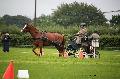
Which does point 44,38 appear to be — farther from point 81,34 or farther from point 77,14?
point 77,14

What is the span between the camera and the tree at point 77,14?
9775 centimetres

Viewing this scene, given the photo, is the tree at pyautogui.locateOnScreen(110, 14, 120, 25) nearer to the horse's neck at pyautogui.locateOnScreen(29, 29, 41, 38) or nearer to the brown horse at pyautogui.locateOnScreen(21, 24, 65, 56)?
the brown horse at pyautogui.locateOnScreen(21, 24, 65, 56)

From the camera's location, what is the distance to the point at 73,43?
1025 inches

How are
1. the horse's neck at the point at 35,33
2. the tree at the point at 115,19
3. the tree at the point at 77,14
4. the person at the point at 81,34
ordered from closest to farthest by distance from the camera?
the person at the point at 81,34 < the horse's neck at the point at 35,33 < the tree at the point at 115,19 < the tree at the point at 77,14

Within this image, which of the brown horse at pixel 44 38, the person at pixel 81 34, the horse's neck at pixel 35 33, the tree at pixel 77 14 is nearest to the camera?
the person at pixel 81 34

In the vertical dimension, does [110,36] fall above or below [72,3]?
below

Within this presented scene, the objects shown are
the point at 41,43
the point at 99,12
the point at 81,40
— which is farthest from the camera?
the point at 99,12

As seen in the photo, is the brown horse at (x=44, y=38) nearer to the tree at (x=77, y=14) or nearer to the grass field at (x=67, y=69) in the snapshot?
the grass field at (x=67, y=69)

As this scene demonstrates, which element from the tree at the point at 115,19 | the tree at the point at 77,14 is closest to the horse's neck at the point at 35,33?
the tree at the point at 115,19

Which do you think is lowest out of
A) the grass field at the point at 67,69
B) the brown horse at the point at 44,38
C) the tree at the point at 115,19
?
the grass field at the point at 67,69

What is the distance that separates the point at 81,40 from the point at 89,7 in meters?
78.1

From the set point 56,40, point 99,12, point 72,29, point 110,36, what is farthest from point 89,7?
point 56,40

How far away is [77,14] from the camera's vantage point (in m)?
101

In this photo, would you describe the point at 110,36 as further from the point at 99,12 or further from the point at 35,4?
the point at 99,12
